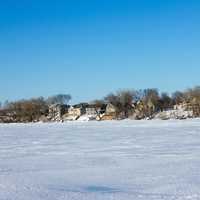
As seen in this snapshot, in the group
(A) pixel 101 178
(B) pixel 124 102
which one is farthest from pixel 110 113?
(A) pixel 101 178

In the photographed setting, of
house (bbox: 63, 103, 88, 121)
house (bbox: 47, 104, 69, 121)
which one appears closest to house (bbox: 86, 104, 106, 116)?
house (bbox: 63, 103, 88, 121)

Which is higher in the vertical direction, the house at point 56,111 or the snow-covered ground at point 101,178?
the house at point 56,111

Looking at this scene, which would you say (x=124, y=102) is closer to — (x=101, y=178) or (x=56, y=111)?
(x=56, y=111)

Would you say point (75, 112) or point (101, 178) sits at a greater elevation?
point (75, 112)

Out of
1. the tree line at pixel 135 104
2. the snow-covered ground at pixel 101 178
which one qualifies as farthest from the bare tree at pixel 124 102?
the snow-covered ground at pixel 101 178

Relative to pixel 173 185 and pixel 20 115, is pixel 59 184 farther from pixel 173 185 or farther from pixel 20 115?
pixel 20 115

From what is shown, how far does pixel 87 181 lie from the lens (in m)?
8.44

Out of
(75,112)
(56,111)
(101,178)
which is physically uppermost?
(56,111)

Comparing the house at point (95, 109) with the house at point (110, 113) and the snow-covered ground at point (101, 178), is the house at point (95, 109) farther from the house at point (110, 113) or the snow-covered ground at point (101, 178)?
the snow-covered ground at point (101, 178)

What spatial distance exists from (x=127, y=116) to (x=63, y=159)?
261ft

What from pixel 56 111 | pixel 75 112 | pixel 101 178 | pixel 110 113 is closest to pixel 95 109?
pixel 75 112

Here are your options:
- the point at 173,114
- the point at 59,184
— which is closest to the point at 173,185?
the point at 59,184

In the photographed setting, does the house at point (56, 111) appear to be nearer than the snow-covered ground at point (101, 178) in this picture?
No

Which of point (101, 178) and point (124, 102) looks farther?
point (124, 102)
